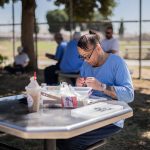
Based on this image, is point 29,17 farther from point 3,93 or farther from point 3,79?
point 3,93

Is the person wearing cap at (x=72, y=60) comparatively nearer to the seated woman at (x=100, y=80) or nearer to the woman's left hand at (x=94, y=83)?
the seated woman at (x=100, y=80)

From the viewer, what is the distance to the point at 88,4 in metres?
15.3

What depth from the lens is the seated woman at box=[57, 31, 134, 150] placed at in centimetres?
345

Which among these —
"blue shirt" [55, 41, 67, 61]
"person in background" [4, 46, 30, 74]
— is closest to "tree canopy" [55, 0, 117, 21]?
"person in background" [4, 46, 30, 74]

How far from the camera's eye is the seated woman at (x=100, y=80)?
345 centimetres

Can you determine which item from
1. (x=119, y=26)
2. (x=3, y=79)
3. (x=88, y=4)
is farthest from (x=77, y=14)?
(x=3, y=79)

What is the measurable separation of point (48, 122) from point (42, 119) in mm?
95

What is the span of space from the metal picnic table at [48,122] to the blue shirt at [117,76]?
33cm

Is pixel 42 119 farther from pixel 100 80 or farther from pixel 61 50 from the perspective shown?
pixel 61 50

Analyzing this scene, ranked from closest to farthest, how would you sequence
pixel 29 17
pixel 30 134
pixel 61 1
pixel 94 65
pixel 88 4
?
pixel 30 134 → pixel 94 65 → pixel 29 17 → pixel 61 1 → pixel 88 4

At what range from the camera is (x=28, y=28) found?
13422mm

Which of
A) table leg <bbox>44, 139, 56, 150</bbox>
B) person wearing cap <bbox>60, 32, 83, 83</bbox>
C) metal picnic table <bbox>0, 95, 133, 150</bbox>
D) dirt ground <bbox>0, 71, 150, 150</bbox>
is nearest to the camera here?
metal picnic table <bbox>0, 95, 133, 150</bbox>

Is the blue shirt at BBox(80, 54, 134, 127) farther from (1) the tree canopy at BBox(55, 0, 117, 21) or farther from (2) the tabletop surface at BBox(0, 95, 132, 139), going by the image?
(1) the tree canopy at BBox(55, 0, 117, 21)

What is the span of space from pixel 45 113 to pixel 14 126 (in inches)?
15.2
